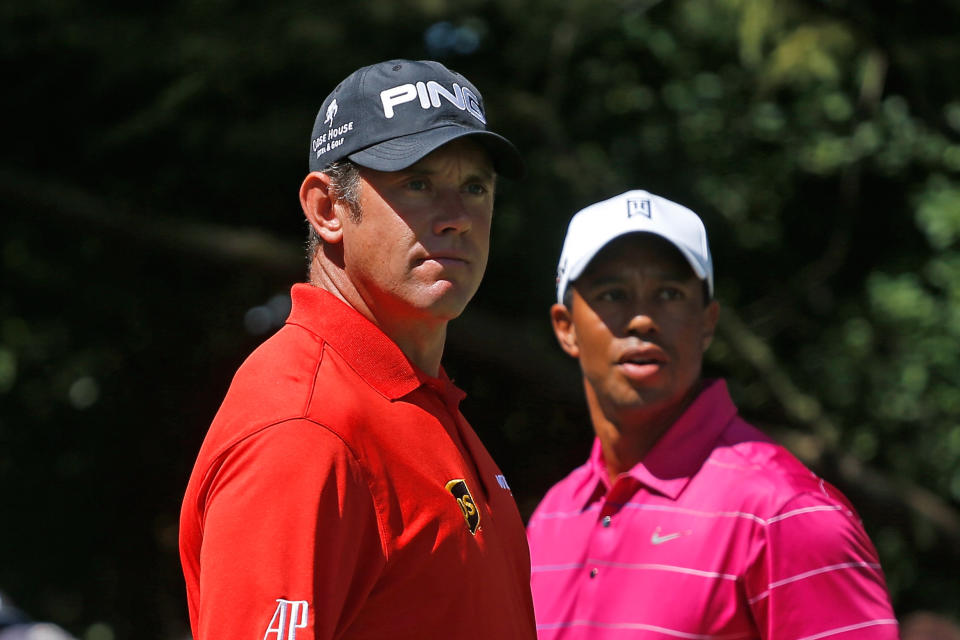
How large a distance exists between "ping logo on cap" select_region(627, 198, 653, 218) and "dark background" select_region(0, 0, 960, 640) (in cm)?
291

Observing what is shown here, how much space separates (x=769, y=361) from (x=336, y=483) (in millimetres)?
5125

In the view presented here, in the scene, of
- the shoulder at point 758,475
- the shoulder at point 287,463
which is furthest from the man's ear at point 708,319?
the shoulder at point 287,463

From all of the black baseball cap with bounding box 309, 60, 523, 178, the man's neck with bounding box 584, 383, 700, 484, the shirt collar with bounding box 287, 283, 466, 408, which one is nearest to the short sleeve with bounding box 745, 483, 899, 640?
the man's neck with bounding box 584, 383, 700, 484

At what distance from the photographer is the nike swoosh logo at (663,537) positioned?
2.46 meters

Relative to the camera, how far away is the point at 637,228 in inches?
106

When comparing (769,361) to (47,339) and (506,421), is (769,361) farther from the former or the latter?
(47,339)

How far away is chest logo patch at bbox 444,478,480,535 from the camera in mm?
1718

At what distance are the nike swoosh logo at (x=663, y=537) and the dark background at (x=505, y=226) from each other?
3.30 metres

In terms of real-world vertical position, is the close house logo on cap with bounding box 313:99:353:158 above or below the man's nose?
above

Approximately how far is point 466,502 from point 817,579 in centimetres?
83

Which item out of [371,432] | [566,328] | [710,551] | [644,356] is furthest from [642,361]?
[371,432]

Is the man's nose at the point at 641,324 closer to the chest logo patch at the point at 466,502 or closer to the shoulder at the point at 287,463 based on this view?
the chest logo patch at the point at 466,502

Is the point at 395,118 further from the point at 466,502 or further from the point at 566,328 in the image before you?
the point at 566,328

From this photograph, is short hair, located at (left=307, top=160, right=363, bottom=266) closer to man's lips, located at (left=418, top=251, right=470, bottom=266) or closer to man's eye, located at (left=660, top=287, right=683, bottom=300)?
man's lips, located at (left=418, top=251, right=470, bottom=266)
